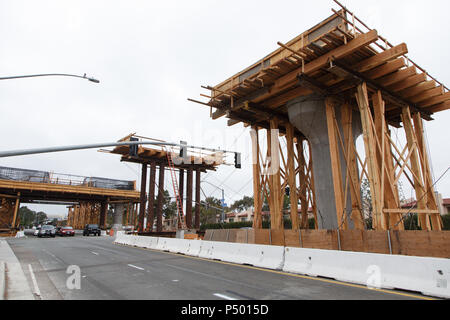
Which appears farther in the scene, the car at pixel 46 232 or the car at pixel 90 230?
the car at pixel 90 230

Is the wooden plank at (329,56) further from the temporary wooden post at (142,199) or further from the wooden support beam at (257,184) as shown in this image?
the temporary wooden post at (142,199)

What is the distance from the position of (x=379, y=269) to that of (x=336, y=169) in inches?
296

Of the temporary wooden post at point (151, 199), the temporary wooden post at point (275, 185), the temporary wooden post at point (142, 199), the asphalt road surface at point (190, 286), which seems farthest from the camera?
the temporary wooden post at point (142, 199)

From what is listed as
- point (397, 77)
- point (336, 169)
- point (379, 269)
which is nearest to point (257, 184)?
point (336, 169)

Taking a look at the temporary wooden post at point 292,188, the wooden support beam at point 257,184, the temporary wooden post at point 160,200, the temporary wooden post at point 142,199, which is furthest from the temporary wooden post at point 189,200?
the temporary wooden post at point 292,188

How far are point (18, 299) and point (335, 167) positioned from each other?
45.7 ft

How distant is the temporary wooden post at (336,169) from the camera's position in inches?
583

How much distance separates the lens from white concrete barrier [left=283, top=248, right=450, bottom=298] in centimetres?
720

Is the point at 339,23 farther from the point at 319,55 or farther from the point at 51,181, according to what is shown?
the point at 51,181

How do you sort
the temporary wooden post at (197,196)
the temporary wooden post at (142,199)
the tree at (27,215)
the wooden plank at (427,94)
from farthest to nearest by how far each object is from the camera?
1. the tree at (27,215)
2. the temporary wooden post at (197,196)
3. the temporary wooden post at (142,199)
4. the wooden plank at (427,94)

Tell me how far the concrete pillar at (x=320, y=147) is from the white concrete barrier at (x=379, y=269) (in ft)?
23.2

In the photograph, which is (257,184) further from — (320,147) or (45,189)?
(45,189)

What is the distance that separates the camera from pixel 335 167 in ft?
50.3
